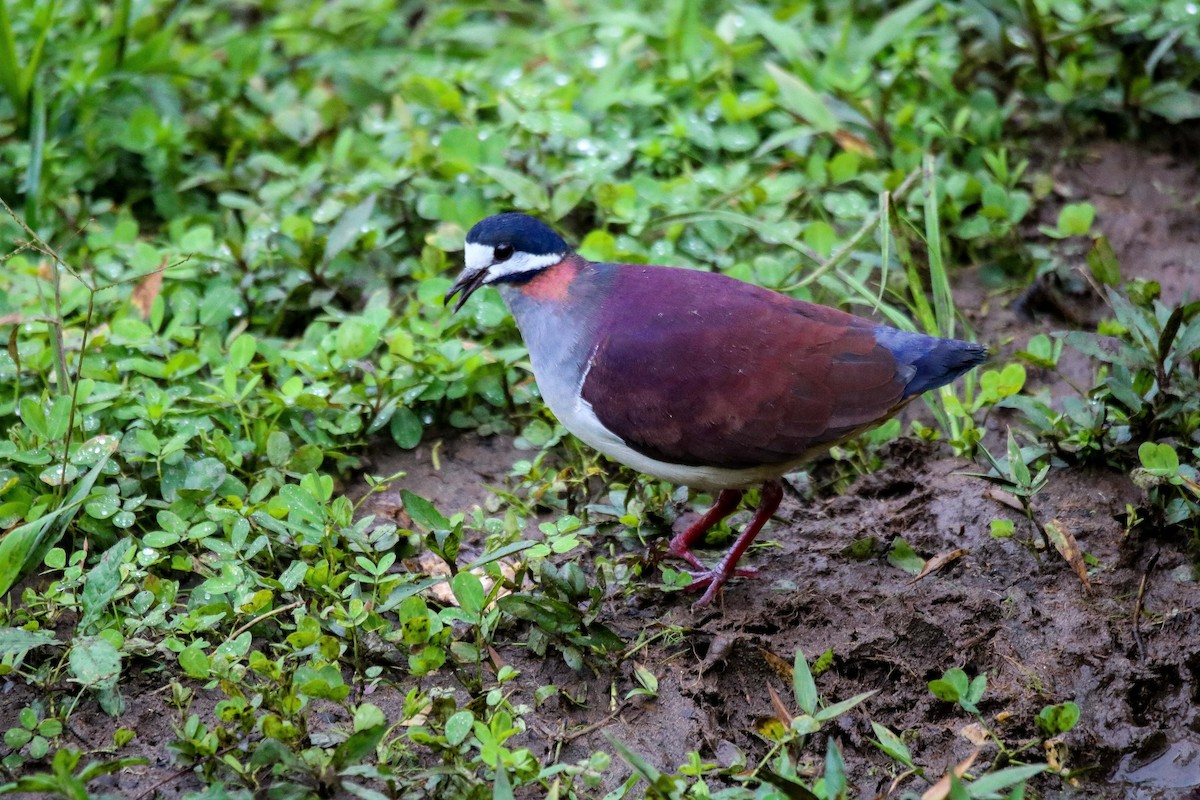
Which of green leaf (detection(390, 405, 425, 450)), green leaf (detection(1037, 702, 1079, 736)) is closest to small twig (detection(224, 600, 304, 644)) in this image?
green leaf (detection(390, 405, 425, 450))

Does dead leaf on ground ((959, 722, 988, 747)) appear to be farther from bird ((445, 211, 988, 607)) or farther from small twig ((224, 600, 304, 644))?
small twig ((224, 600, 304, 644))

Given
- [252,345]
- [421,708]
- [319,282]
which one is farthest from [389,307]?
[421,708]

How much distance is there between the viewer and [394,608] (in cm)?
396

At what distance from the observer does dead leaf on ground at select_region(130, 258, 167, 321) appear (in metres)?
5.37

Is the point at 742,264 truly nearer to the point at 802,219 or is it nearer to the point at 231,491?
the point at 802,219

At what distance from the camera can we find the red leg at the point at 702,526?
14.5 ft

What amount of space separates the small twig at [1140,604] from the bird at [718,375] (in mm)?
947

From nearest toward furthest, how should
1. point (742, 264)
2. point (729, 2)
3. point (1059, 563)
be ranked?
1. point (1059, 563)
2. point (742, 264)
3. point (729, 2)

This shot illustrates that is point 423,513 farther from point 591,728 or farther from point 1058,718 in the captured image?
point 1058,718

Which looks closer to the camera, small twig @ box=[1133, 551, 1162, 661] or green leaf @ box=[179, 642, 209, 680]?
green leaf @ box=[179, 642, 209, 680]

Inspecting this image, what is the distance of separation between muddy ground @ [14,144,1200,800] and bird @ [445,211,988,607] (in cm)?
32

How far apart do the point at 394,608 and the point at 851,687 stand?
5.07ft

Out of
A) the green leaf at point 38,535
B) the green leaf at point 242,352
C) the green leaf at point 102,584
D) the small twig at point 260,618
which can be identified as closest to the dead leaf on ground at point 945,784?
the small twig at point 260,618

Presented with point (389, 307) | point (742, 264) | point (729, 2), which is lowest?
point (389, 307)
